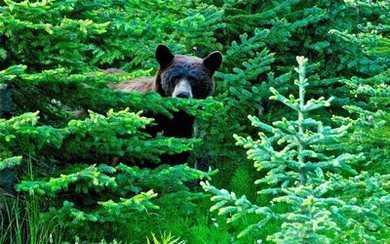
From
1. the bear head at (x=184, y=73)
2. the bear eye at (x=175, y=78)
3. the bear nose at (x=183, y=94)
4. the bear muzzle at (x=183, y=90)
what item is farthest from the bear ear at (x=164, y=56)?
the bear nose at (x=183, y=94)

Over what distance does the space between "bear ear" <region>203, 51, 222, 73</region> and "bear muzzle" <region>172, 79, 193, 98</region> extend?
0.32 m

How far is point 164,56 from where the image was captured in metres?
9.22

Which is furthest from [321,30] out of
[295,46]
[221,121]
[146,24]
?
[146,24]

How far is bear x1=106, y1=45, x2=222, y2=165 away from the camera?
8977mm

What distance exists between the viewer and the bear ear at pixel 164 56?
9055 mm

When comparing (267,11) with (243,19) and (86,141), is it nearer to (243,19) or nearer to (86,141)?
(243,19)

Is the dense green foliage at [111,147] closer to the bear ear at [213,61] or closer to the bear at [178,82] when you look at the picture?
the bear at [178,82]

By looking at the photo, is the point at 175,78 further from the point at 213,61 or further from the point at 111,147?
the point at 111,147

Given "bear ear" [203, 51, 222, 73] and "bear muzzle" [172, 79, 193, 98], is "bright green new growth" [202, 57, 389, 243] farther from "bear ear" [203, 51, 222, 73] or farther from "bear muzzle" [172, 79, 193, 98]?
"bear ear" [203, 51, 222, 73]

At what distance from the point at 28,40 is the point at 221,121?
391 cm

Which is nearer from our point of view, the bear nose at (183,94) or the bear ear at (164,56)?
the bear nose at (183,94)

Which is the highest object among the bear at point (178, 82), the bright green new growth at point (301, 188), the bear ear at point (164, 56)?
the bright green new growth at point (301, 188)

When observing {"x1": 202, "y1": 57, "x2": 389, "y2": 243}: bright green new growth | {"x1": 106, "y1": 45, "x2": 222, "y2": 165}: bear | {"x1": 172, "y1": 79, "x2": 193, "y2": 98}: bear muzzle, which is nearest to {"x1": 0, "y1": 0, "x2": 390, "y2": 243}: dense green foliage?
{"x1": 202, "y1": 57, "x2": 389, "y2": 243}: bright green new growth

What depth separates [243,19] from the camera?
10.2m
